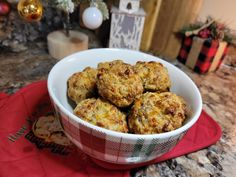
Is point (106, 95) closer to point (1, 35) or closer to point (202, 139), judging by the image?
point (202, 139)

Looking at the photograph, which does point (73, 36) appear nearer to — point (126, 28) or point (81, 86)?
point (126, 28)

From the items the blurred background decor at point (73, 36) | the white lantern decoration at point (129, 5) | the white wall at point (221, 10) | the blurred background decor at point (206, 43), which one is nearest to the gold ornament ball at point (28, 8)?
the blurred background decor at point (73, 36)

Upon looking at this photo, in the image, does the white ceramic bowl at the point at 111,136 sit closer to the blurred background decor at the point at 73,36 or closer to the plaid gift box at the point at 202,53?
the blurred background decor at the point at 73,36

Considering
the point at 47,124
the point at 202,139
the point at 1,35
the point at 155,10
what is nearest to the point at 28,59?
the point at 1,35

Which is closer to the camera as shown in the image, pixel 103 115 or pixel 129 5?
pixel 103 115

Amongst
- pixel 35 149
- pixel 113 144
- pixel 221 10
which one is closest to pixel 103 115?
pixel 113 144

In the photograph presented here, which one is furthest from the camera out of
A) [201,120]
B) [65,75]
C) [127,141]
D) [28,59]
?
[28,59]

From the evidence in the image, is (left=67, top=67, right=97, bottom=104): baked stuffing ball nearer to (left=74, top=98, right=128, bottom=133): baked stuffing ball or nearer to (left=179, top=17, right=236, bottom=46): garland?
(left=74, top=98, right=128, bottom=133): baked stuffing ball
